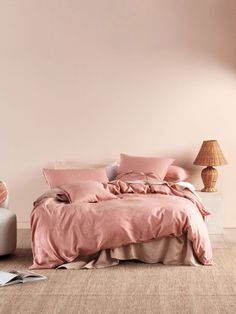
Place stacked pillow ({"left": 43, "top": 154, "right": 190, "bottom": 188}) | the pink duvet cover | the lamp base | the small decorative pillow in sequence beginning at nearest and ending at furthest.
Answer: the pink duvet cover
the small decorative pillow
stacked pillow ({"left": 43, "top": 154, "right": 190, "bottom": 188})
the lamp base

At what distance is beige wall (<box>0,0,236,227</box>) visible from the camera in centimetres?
750

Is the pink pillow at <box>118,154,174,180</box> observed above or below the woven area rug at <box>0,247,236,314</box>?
→ above

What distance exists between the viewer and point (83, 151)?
25.1ft

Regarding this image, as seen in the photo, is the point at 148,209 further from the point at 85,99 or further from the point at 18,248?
the point at 85,99

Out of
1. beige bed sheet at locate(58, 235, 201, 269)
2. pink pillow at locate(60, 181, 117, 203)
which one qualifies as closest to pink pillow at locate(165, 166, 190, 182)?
pink pillow at locate(60, 181, 117, 203)

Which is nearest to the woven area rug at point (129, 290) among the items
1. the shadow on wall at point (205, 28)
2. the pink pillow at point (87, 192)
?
the pink pillow at point (87, 192)

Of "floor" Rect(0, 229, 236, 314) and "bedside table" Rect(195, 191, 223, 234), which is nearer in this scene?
"floor" Rect(0, 229, 236, 314)

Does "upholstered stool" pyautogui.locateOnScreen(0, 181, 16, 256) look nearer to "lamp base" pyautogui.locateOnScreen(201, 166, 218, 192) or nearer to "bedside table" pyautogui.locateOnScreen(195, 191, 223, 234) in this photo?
"bedside table" pyautogui.locateOnScreen(195, 191, 223, 234)

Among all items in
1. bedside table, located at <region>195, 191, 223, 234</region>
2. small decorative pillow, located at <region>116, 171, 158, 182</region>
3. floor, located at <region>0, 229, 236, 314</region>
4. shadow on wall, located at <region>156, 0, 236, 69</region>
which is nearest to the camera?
floor, located at <region>0, 229, 236, 314</region>

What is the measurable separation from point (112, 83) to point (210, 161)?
1.41 meters

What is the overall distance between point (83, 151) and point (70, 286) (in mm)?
2875

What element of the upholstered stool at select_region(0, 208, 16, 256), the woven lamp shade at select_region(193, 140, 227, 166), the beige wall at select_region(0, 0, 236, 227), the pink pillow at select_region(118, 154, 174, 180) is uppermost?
the beige wall at select_region(0, 0, 236, 227)

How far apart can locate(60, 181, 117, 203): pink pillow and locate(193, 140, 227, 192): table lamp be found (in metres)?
1.40

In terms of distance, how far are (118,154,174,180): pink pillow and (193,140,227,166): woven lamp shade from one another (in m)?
0.32
